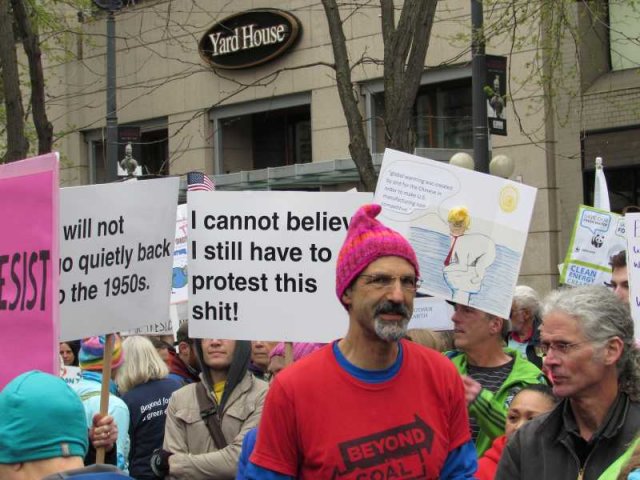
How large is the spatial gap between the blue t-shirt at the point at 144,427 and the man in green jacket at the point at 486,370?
7.34 ft

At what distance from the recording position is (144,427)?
24.3 ft

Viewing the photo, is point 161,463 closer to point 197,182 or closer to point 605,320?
point 197,182

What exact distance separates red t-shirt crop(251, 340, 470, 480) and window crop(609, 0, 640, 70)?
48.3ft

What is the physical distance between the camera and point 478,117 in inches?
549

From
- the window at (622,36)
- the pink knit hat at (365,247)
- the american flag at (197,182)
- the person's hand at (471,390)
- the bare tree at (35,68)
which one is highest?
the window at (622,36)

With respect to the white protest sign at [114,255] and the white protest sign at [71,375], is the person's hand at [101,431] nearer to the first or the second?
the white protest sign at [114,255]

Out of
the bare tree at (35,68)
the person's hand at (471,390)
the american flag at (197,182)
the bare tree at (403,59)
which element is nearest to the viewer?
the person's hand at (471,390)

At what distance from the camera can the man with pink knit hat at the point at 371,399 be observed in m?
3.85

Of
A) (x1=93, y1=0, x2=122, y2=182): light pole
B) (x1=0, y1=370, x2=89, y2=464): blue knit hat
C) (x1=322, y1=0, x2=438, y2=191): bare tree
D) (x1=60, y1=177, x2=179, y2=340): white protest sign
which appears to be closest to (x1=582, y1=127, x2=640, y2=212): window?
(x1=93, y1=0, x2=122, y2=182): light pole

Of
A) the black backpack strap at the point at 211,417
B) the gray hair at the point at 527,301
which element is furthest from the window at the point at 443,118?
the black backpack strap at the point at 211,417

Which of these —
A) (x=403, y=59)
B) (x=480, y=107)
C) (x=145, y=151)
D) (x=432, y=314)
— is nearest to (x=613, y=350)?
(x=432, y=314)

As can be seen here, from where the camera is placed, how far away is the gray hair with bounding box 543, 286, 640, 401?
4195mm

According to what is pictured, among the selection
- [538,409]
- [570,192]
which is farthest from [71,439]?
[570,192]

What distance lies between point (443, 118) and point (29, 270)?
15.6m
